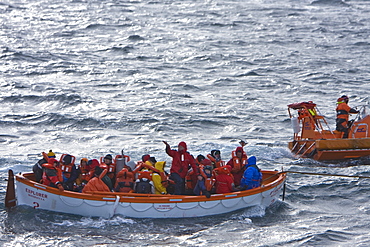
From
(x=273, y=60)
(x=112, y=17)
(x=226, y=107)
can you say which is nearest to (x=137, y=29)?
(x=112, y=17)

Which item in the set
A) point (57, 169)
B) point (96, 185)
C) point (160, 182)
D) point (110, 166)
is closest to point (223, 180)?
point (160, 182)

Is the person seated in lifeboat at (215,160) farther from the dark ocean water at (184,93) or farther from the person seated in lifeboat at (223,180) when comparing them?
the dark ocean water at (184,93)

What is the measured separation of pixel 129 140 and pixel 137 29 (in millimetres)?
20230

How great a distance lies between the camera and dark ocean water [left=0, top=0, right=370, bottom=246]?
41.9 feet

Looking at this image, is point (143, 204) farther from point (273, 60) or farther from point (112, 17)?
point (112, 17)

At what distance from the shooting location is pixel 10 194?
1343 cm

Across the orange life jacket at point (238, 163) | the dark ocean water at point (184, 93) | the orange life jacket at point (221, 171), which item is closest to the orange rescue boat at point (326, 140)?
the dark ocean water at point (184, 93)

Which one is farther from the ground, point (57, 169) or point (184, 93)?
point (184, 93)

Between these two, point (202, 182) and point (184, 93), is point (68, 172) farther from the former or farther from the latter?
point (184, 93)

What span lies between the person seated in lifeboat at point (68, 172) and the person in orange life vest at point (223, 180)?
3479mm

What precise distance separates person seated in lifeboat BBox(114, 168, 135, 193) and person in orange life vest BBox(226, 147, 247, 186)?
2691 millimetres

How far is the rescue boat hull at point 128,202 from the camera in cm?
1288

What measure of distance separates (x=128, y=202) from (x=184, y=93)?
43.6 ft

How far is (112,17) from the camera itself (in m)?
41.8
